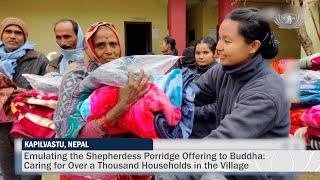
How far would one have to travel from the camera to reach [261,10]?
1380mm

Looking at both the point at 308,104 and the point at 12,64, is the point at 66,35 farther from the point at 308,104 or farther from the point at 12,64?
the point at 308,104

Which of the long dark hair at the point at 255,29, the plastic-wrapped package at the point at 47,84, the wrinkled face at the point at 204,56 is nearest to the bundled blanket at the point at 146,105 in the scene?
the long dark hair at the point at 255,29

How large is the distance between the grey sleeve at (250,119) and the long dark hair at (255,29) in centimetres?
23

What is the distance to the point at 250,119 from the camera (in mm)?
1191

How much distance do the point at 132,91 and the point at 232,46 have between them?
1.41 feet

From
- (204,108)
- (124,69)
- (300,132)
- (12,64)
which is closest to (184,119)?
(124,69)

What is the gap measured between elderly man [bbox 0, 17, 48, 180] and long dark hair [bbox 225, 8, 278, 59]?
1.75 m

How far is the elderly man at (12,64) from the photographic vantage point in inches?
103

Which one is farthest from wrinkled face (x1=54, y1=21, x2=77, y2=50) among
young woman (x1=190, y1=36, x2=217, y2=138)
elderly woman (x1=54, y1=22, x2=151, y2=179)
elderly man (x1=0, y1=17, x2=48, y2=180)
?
young woman (x1=190, y1=36, x2=217, y2=138)

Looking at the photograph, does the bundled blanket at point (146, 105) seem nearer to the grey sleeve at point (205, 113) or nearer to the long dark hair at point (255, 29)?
the long dark hair at point (255, 29)

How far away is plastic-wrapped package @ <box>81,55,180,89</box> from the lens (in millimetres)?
1422

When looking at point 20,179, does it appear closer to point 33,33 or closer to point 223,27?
point 223,27

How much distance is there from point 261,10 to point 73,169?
3.41 feet

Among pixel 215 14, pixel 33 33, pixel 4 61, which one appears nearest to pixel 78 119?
pixel 4 61
